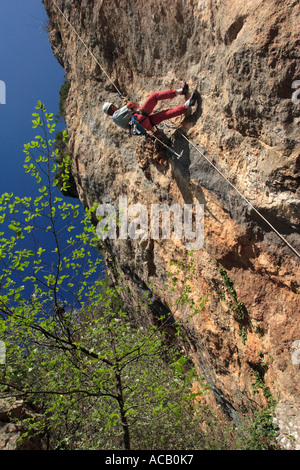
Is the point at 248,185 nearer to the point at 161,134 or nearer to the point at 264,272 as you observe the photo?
the point at 264,272

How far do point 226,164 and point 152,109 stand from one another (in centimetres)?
215

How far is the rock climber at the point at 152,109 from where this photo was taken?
612cm

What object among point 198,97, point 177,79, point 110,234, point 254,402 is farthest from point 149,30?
point 254,402

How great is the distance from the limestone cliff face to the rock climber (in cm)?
23

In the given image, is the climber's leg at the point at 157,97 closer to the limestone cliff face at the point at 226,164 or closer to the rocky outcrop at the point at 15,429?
the limestone cliff face at the point at 226,164

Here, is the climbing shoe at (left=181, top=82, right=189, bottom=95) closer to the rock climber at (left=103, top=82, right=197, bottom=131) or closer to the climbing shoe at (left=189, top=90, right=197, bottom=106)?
the rock climber at (left=103, top=82, right=197, bottom=131)

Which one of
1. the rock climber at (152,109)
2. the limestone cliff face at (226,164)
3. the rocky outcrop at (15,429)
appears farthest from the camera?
the rocky outcrop at (15,429)

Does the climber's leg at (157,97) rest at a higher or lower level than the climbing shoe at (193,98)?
higher

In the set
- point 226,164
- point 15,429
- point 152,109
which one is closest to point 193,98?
point 152,109

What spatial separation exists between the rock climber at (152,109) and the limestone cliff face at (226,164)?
0.76 feet

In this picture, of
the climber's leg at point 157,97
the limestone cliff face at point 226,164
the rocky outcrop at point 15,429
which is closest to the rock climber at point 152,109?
the climber's leg at point 157,97

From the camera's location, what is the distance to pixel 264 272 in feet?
17.5

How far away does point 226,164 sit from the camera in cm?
555
